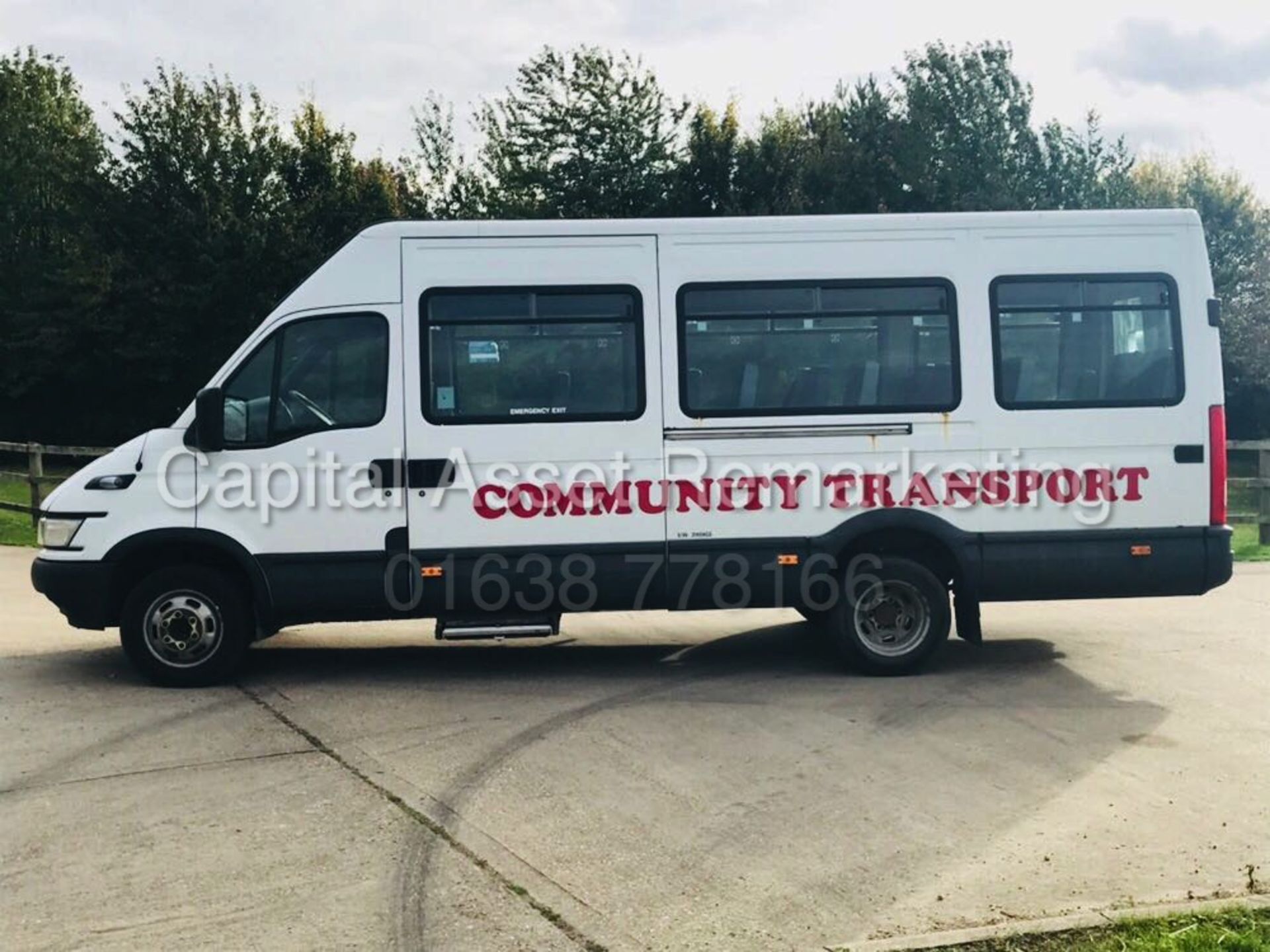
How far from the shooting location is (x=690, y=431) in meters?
8.45

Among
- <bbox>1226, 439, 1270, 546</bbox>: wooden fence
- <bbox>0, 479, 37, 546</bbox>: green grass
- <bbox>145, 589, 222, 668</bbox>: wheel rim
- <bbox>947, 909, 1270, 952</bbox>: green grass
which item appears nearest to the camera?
<bbox>947, 909, 1270, 952</bbox>: green grass

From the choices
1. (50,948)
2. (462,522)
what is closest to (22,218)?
(462,522)

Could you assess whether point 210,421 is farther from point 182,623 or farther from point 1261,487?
point 1261,487

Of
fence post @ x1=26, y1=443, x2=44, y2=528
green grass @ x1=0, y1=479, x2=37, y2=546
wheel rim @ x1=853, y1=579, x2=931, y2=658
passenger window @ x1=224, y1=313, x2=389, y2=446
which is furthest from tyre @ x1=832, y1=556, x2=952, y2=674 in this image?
fence post @ x1=26, y1=443, x2=44, y2=528

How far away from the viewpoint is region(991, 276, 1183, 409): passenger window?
340 inches

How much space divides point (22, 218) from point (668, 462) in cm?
3619

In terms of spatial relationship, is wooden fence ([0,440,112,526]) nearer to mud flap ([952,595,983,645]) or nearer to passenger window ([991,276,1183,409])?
mud flap ([952,595,983,645])

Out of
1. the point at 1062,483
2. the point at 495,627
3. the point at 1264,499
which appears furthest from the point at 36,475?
the point at 1264,499

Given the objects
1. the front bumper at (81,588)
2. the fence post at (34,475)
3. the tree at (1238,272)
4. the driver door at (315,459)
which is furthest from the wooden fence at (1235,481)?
the tree at (1238,272)

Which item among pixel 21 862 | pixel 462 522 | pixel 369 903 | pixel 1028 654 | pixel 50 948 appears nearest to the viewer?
pixel 50 948

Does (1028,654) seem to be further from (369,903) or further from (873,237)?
(369,903)

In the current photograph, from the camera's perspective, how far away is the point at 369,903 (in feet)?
16.1

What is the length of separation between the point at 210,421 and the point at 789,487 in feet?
11.6

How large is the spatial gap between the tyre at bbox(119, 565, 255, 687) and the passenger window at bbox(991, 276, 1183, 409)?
5.00 metres
